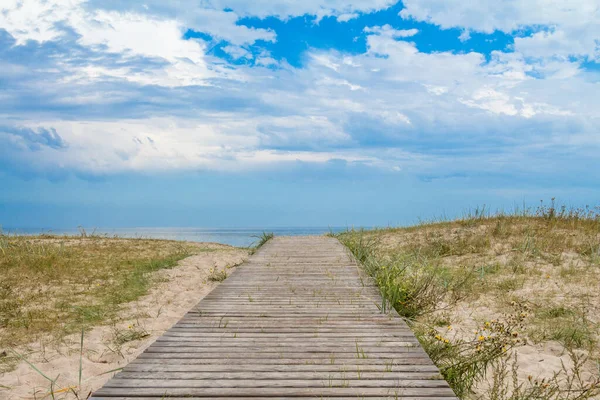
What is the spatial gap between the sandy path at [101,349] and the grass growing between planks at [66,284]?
0.29 m

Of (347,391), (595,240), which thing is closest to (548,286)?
(595,240)

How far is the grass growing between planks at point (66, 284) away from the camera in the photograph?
637cm

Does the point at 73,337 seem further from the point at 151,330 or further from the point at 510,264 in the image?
the point at 510,264

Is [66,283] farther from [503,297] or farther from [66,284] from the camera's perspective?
[503,297]

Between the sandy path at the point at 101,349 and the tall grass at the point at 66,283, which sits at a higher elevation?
the sandy path at the point at 101,349

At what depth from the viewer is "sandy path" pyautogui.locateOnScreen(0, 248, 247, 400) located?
13.9 feet

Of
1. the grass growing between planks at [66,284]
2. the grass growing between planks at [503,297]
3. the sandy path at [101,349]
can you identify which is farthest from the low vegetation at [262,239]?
the sandy path at [101,349]

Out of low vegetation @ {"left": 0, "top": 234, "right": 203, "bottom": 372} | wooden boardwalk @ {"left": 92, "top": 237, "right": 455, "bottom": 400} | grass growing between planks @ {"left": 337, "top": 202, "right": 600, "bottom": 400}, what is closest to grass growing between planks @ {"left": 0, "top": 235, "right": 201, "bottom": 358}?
low vegetation @ {"left": 0, "top": 234, "right": 203, "bottom": 372}

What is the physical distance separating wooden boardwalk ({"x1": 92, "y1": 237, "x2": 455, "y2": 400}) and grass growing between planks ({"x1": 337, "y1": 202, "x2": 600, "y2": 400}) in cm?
42

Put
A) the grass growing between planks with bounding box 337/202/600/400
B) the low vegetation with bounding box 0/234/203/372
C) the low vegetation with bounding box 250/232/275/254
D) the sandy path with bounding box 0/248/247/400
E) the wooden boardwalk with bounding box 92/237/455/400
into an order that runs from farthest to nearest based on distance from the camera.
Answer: the low vegetation with bounding box 250/232/275/254
the low vegetation with bounding box 0/234/203/372
the sandy path with bounding box 0/248/247/400
the grass growing between planks with bounding box 337/202/600/400
the wooden boardwalk with bounding box 92/237/455/400

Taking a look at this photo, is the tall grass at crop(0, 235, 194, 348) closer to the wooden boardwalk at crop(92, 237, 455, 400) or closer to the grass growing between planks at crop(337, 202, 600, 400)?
the wooden boardwalk at crop(92, 237, 455, 400)

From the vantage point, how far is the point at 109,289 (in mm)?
8625

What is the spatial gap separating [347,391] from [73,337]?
165 inches

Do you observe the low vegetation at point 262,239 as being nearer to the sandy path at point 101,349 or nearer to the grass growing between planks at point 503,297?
the grass growing between planks at point 503,297
